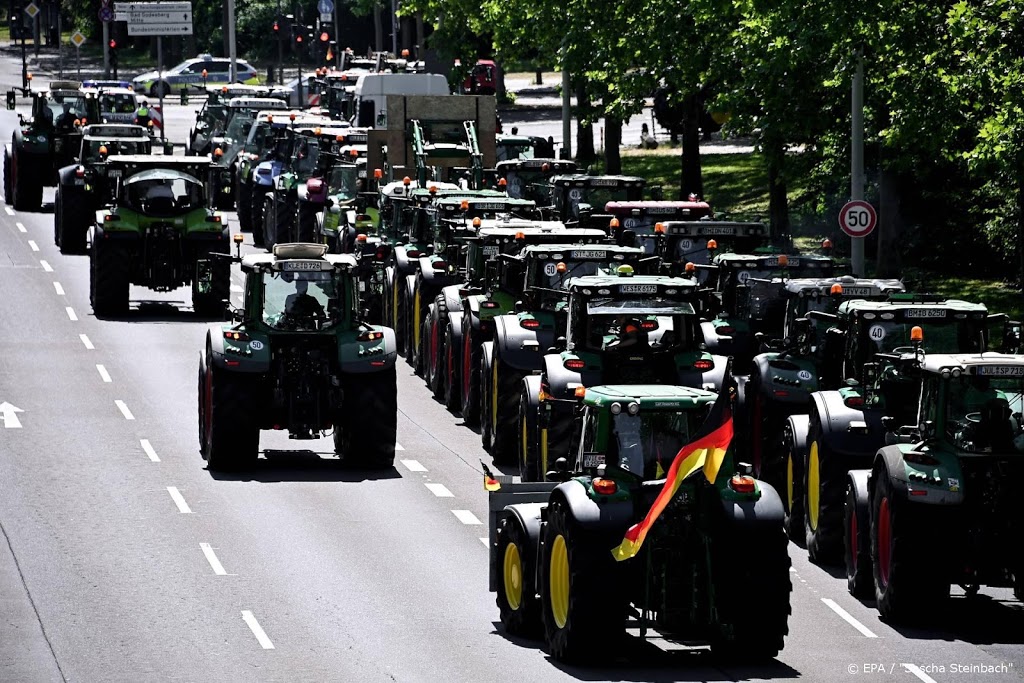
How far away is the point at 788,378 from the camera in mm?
23375

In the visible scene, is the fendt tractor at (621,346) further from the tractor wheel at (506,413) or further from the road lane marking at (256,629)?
the road lane marking at (256,629)

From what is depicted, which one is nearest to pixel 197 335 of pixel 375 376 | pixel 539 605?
pixel 375 376

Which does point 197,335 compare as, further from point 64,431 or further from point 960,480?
point 960,480

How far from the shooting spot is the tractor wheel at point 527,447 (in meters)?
23.7

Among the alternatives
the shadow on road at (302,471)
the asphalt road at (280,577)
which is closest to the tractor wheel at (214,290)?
the asphalt road at (280,577)

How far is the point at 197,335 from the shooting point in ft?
118

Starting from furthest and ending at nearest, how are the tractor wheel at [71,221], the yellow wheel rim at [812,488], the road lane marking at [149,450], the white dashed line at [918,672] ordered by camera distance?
the tractor wheel at [71,221] < the road lane marking at [149,450] < the yellow wheel rim at [812,488] < the white dashed line at [918,672]

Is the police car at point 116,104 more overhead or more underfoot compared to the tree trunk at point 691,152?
more overhead

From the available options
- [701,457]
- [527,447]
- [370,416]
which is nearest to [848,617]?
[701,457]

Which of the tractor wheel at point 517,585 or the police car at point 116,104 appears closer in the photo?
the tractor wheel at point 517,585

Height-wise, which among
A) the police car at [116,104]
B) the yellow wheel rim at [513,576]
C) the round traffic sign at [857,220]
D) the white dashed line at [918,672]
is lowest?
the white dashed line at [918,672]

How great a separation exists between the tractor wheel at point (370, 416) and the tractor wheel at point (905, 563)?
8.13 meters

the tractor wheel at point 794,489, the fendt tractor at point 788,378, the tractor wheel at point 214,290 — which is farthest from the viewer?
the tractor wheel at point 214,290

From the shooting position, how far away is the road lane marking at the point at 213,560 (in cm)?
2075
